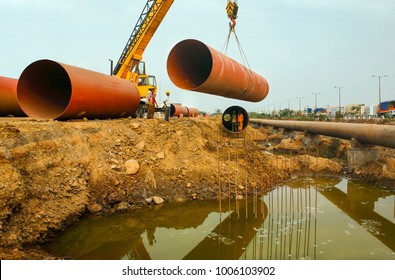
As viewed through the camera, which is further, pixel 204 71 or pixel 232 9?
pixel 232 9

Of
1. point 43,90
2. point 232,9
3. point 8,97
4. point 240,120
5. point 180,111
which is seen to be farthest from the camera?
point 180,111

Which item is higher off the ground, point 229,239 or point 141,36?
point 141,36

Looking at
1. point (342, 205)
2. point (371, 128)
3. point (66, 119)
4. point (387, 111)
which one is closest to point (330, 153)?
point (371, 128)

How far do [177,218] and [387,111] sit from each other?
51.3m

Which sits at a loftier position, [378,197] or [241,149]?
[241,149]

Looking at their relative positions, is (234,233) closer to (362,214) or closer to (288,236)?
(288,236)

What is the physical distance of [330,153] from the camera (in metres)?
14.9

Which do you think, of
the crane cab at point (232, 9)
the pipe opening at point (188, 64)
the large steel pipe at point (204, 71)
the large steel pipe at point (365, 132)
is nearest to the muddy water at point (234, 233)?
the large steel pipe at point (365, 132)

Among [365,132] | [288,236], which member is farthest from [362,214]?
[365,132]

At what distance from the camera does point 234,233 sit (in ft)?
20.2

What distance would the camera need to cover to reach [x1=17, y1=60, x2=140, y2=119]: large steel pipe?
28.4 ft

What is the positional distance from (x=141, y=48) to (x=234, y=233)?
12.2m

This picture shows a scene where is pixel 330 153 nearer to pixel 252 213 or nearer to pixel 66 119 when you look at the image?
pixel 252 213

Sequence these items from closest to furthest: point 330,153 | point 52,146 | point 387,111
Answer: point 52,146 < point 330,153 < point 387,111
